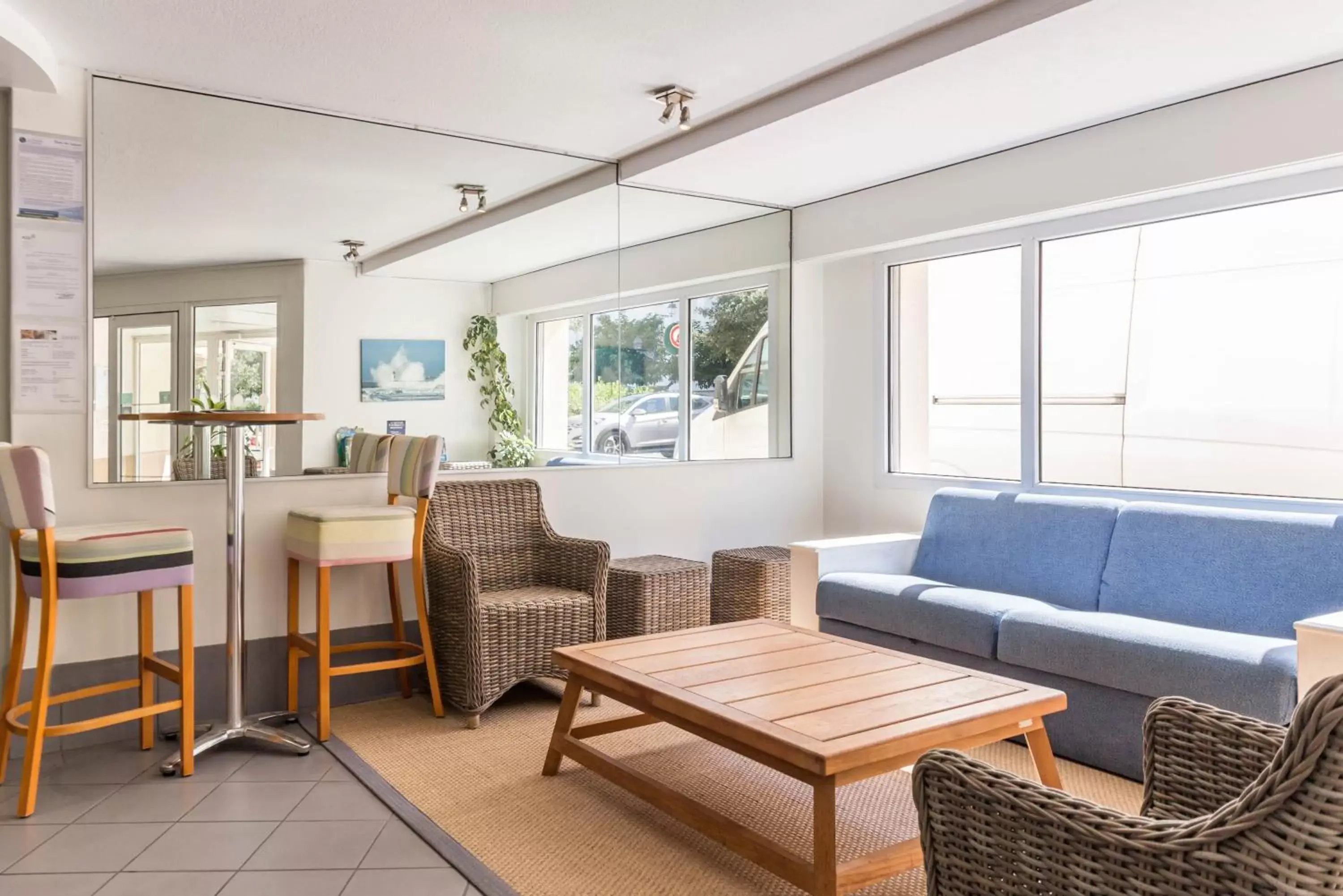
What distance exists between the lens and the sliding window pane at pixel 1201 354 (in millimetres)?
3432

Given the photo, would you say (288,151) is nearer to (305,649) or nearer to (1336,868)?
(305,649)

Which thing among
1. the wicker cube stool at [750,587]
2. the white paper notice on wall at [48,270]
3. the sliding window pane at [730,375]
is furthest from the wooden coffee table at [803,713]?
the white paper notice on wall at [48,270]

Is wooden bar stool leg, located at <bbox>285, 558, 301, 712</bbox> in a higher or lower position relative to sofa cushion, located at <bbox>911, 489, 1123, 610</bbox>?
lower

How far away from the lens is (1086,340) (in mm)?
4160

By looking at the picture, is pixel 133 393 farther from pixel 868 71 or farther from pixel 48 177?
pixel 868 71

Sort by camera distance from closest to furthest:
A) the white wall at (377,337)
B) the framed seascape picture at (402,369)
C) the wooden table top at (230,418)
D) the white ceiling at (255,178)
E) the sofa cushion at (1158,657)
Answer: the sofa cushion at (1158,657), the wooden table top at (230,418), the white ceiling at (255,178), the white wall at (377,337), the framed seascape picture at (402,369)

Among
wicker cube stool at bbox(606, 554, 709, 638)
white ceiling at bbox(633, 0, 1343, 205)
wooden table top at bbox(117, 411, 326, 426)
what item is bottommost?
wicker cube stool at bbox(606, 554, 709, 638)

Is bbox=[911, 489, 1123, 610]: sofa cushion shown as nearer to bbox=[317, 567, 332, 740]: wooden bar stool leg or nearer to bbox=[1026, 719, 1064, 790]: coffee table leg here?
bbox=[1026, 719, 1064, 790]: coffee table leg

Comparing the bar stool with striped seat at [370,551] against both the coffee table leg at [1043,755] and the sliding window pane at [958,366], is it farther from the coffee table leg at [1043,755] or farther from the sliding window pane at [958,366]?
the sliding window pane at [958,366]

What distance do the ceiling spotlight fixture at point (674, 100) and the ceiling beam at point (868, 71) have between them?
0.29 metres

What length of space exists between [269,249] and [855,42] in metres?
2.39

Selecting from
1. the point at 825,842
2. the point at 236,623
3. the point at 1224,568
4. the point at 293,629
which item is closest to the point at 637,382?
the point at 293,629

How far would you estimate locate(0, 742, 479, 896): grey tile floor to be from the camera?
2381 mm

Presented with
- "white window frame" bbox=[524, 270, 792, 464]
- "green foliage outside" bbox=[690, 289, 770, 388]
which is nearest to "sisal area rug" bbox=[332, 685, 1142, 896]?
"white window frame" bbox=[524, 270, 792, 464]
